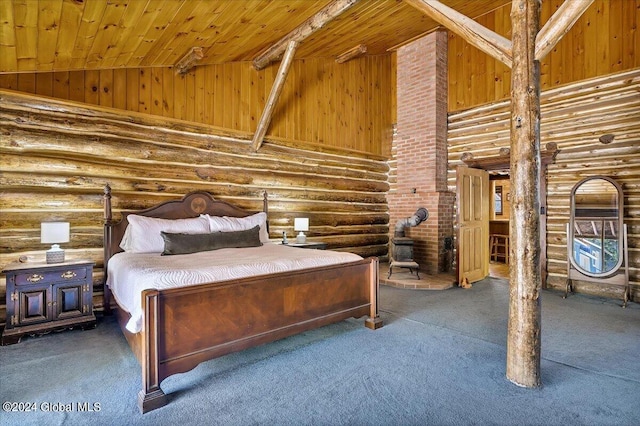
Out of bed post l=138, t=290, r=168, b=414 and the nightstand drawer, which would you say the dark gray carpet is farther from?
the nightstand drawer

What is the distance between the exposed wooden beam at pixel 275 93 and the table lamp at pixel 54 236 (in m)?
3.05

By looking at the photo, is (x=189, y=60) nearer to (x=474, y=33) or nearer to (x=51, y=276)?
(x=51, y=276)

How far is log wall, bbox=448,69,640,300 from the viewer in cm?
516

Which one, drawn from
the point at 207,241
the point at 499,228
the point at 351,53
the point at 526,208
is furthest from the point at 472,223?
the point at 207,241

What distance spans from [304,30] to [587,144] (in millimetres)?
4825

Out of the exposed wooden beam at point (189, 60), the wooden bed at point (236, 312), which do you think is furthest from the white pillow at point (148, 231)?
the exposed wooden beam at point (189, 60)

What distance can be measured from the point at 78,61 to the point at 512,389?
542 cm

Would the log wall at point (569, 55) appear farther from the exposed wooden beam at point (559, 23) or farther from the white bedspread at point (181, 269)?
the white bedspread at point (181, 269)

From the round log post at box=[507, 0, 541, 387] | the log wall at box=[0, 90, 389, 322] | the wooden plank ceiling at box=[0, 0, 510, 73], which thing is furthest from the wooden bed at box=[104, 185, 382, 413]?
the wooden plank ceiling at box=[0, 0, 510, 73]

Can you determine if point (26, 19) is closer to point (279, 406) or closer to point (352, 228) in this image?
point (279, 406)

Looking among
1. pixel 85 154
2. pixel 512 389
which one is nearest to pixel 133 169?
pixel 85 154

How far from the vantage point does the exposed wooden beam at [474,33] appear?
2.97m

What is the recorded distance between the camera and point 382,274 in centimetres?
661

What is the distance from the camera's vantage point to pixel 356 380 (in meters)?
2.76
